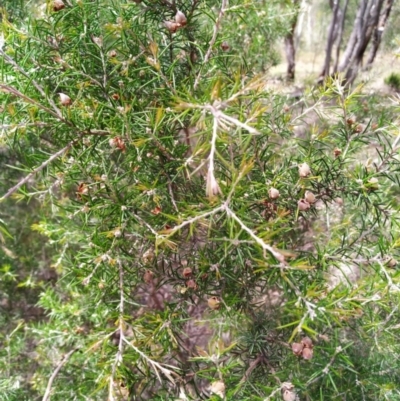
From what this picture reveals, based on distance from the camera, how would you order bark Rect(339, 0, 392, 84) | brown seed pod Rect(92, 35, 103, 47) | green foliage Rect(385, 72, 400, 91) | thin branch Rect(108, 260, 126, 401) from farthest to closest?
1. green foliage Rect(385, 72, 400, 91)
2. bark Rect(339, 0, 392, 84)
3. brown seed pod Rect(92, 35, 103, 47)
4. thin branch Rect(108, 260, 126, 401)

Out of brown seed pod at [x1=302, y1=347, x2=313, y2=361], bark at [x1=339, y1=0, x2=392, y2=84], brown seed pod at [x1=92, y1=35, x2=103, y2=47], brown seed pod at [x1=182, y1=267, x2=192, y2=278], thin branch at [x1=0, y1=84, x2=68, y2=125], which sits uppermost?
brown seed pod at [x1=92, y1=35, x2=103, y2=47]

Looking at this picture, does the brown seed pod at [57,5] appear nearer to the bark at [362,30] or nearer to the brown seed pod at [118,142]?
the brown seed pod at [118,142]

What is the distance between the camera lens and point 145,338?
2.97ft

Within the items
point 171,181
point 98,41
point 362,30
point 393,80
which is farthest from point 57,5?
point 393,80

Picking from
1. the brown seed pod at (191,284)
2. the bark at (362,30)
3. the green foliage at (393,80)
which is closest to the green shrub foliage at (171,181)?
the brown seed pod at (191,284)

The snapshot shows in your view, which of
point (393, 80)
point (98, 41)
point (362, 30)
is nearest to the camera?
point (98, 41)

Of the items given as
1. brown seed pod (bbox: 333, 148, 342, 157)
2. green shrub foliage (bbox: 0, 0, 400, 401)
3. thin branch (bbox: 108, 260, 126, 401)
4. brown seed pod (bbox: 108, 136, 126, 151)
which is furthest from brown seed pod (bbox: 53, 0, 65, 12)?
brown seed pod (bbox: 333, 148, 342, 157)

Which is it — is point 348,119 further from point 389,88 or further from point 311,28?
point 311,28

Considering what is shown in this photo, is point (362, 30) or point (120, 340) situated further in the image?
point (362, 30)

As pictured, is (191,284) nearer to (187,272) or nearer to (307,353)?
(187,272)

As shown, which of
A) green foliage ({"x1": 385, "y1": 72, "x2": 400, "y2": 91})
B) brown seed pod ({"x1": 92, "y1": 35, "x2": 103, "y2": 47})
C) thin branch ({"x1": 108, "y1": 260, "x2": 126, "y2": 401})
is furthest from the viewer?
green foliage ({"x1": 385, "y1": 72, "x2": 400, "y2": 91})

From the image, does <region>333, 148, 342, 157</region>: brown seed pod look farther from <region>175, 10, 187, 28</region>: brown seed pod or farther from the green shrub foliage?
<region>175, 10, 187, 28</region>: brown seed pod

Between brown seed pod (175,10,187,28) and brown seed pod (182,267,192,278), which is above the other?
brown seed pod (175,10,187,28)

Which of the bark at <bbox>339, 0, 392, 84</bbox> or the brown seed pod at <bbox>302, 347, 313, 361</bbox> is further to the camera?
the bark at <bbox>339, 0, 392, 84</bbox>
